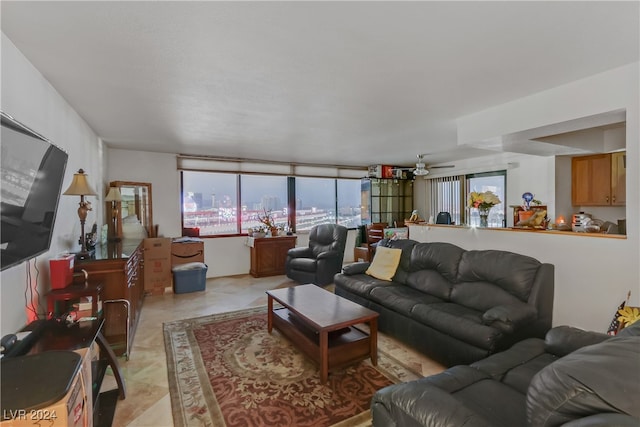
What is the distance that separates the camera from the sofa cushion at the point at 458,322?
2236mm

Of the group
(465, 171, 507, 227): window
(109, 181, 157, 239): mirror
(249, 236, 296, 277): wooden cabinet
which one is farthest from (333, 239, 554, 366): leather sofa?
(109, 181, 157, 239): mirror

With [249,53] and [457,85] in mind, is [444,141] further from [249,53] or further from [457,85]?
[249,53]

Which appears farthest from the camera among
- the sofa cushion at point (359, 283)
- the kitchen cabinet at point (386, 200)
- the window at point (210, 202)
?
the kitchen cabinet at point (386, 200)

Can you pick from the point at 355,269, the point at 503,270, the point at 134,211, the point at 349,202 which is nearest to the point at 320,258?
the point at 355,269

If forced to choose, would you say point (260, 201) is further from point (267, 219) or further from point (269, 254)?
point (269, 254)

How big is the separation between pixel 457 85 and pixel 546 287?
6.09 feet

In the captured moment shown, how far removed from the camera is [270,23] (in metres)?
1.58

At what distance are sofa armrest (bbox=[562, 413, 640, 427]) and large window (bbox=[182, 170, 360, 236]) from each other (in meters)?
5.69

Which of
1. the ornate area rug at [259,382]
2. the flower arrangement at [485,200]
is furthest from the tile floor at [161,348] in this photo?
the flower arrangement at [485,200]

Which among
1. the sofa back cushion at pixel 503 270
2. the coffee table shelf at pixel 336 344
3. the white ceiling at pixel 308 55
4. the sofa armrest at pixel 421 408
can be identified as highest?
the white ceiling at pixel 308 55

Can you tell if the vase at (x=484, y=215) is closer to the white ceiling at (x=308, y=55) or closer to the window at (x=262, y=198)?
the white ceiling at (x=308, y=55)

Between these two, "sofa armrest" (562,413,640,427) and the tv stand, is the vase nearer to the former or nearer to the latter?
"sofa armrest" (562,413,640,427)

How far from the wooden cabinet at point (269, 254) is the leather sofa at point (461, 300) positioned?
2496mm

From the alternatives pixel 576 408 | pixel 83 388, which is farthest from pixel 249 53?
pixel 576 408
